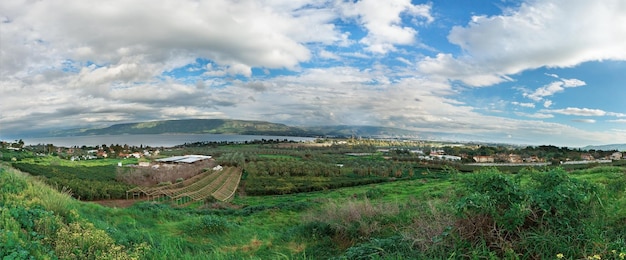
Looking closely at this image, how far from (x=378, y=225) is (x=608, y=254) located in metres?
5.39

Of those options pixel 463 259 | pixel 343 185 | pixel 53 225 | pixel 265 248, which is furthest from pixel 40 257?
pixel 343 185

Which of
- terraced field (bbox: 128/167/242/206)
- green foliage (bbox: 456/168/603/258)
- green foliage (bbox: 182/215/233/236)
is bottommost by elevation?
terraced field (bbox: 128/167/242/206)

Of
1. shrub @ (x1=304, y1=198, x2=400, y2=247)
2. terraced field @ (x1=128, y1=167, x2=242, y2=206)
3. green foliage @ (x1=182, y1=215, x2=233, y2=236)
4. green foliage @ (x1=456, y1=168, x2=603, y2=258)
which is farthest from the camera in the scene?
terraced field @ (x1=128, y1=167, x2=242, y2=206)

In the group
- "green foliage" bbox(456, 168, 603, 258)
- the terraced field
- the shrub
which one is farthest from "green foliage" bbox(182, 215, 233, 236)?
the terraced field

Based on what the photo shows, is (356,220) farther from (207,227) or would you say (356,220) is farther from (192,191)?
(192,191)

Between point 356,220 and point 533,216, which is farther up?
point 533,216

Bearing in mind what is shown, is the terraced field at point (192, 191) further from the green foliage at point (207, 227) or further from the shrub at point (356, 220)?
the shrub at point (356, 220)

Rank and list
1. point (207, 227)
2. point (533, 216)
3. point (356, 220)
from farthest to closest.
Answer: point (207, 227)
point (356, 220)
point (533, 216)

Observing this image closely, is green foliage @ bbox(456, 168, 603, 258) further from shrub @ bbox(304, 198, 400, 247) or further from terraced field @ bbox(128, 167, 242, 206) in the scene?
terraced field @ bbox(128, 167, 242, 206)

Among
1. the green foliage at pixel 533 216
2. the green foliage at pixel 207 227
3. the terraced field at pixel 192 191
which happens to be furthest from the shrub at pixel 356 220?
the terraced field at pixel 192 191

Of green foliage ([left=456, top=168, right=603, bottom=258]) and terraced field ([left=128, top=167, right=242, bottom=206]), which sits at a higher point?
green foliage ([left=456, top=168, right=603, bottom=258])

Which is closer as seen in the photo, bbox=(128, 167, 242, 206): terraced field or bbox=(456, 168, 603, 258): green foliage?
bbox=(456, 168, 603, 258): green foliage

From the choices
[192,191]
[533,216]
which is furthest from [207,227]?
[192,191]

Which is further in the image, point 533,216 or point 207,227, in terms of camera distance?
point 207,227
